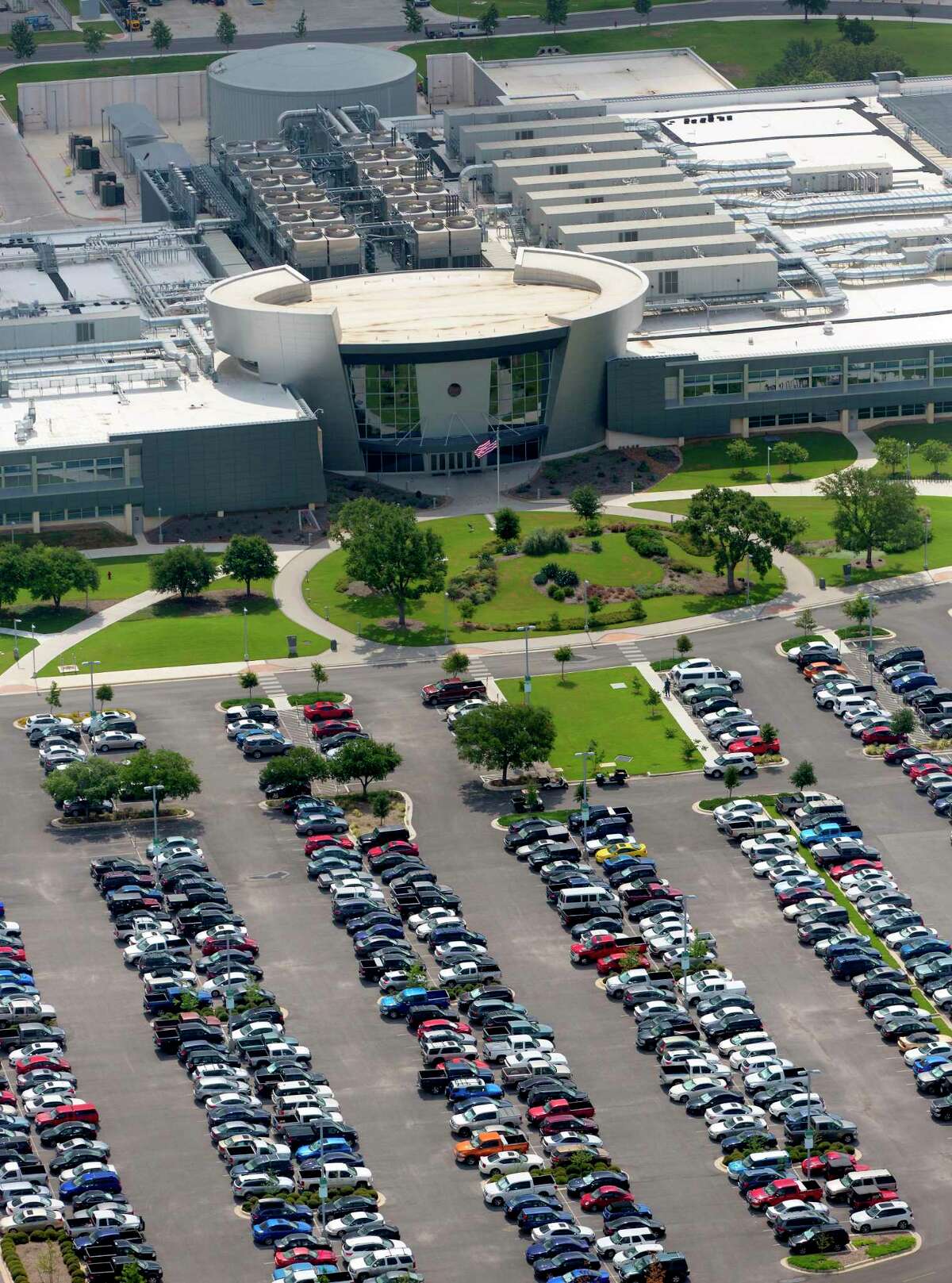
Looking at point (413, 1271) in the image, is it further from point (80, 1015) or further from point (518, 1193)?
point (80, 1015)

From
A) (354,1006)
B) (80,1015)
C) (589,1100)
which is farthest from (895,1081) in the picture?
(80,1015)

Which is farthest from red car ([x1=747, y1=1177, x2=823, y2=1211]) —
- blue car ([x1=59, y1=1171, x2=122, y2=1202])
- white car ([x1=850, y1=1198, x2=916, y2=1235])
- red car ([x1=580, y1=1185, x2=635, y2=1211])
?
blue car ([x1=59, y1=1171, x2=122, y2=1202])

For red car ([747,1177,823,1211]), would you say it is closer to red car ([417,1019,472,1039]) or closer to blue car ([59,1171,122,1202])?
red car ([417,1019,472,1039])

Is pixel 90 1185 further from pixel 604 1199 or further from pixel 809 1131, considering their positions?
pixel 809 1131

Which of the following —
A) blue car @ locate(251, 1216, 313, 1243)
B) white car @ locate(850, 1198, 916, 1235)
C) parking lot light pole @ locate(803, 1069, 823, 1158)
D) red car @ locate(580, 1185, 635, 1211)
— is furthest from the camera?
parking lot light pole @ locate(803, 1069, 823, 1158)

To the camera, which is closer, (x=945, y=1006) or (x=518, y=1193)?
(x=518, y=1193)

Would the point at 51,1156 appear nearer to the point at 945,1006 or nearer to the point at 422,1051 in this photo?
the point at 422,1051
